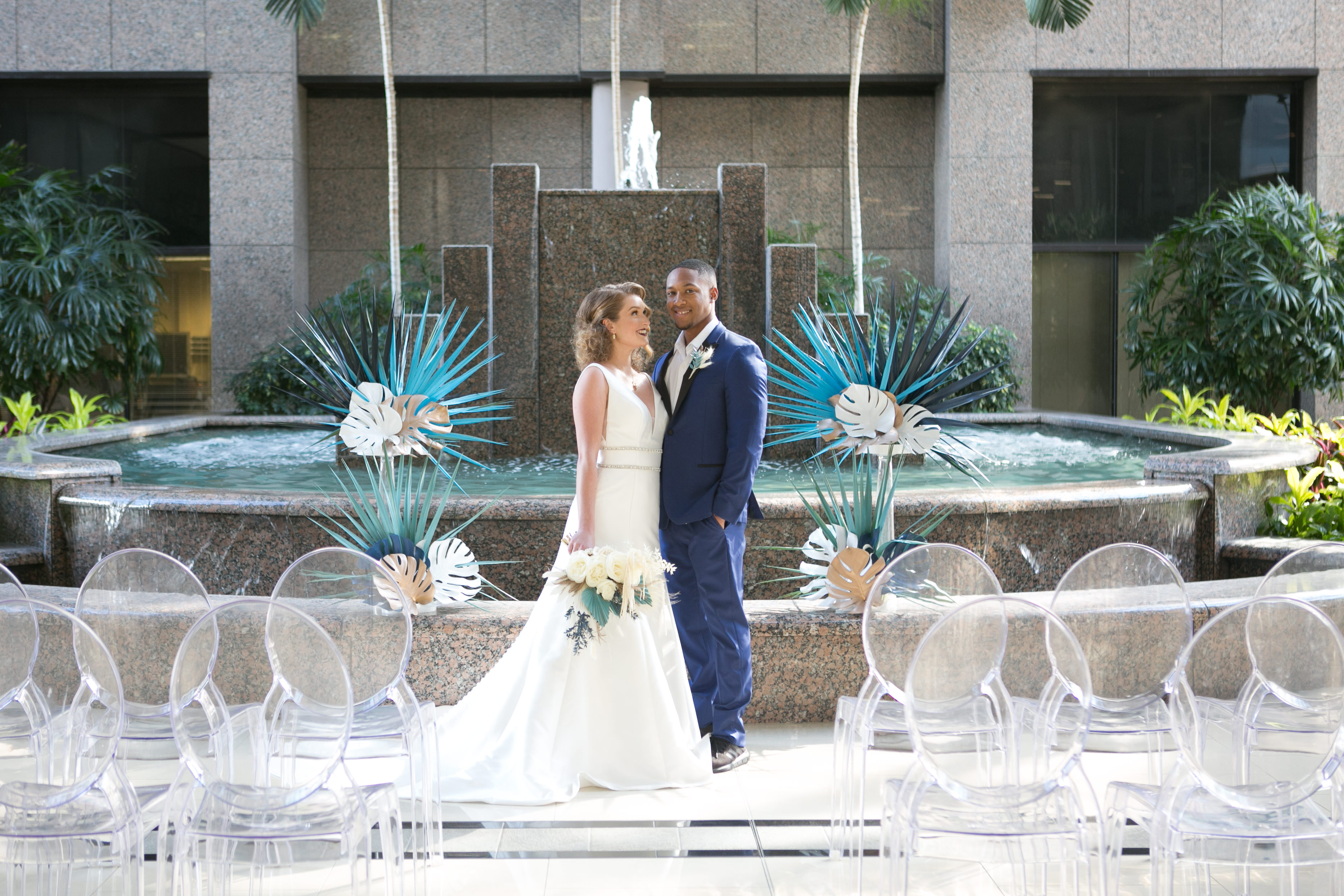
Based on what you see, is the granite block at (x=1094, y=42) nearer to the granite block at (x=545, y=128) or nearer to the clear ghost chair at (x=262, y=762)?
the granite block at (x=545, y=128)

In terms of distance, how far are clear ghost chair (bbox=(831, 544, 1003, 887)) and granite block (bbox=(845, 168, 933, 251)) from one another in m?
13.3

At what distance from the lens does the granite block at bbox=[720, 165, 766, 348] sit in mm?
9188

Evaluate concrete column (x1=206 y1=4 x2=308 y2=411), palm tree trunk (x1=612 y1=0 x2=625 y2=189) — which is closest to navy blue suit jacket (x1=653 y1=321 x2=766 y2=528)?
palm tree trunk (x1=612 y1=0 x2=625 y2=189)

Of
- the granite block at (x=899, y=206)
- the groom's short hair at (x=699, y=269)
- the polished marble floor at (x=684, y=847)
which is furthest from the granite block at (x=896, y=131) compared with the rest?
the polished marble floor at (x=684, y=847)

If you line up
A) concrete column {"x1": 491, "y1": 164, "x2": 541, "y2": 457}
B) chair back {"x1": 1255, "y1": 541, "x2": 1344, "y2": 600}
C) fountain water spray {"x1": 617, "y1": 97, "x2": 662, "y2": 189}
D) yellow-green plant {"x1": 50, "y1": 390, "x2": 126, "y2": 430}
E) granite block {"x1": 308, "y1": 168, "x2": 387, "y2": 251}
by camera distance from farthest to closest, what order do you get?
granite block {"x1": 308, "y1": 168, "x2": 387, "y2": 251}
fountain water spray {"x1": 617, "y1": 97, "x2": 662, "y2": 189}
yellow-green plant {"x1": 50, "y1": 390, "x2": 126, "y2": 430}
concrete column {"x1": 491, "y1": 164, "x2": 541, "y2": 457}
chair back {"x1": 1255, "y1": 541, "x2": 1344, "y2": 600}

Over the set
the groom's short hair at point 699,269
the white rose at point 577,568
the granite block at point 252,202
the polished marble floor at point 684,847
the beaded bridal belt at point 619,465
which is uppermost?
the granite block at point 252,202

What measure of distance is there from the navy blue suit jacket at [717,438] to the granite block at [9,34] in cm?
1417

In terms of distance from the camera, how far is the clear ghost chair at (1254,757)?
2635mm

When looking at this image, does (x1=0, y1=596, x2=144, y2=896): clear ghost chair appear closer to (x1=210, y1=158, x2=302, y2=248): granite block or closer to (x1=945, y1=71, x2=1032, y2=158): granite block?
(x1=210, y1=158, x2=302, y2=248): granite block

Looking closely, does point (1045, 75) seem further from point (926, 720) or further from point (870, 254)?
point (926, 720)

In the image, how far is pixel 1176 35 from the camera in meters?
15.2

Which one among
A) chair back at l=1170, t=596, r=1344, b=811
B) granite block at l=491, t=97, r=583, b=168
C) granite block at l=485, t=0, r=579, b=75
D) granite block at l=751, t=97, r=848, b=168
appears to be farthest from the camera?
granite block at l=751, t=97, r=848, b=168

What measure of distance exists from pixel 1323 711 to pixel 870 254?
13854mm

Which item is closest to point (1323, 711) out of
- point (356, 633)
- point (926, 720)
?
point (926, 720)
